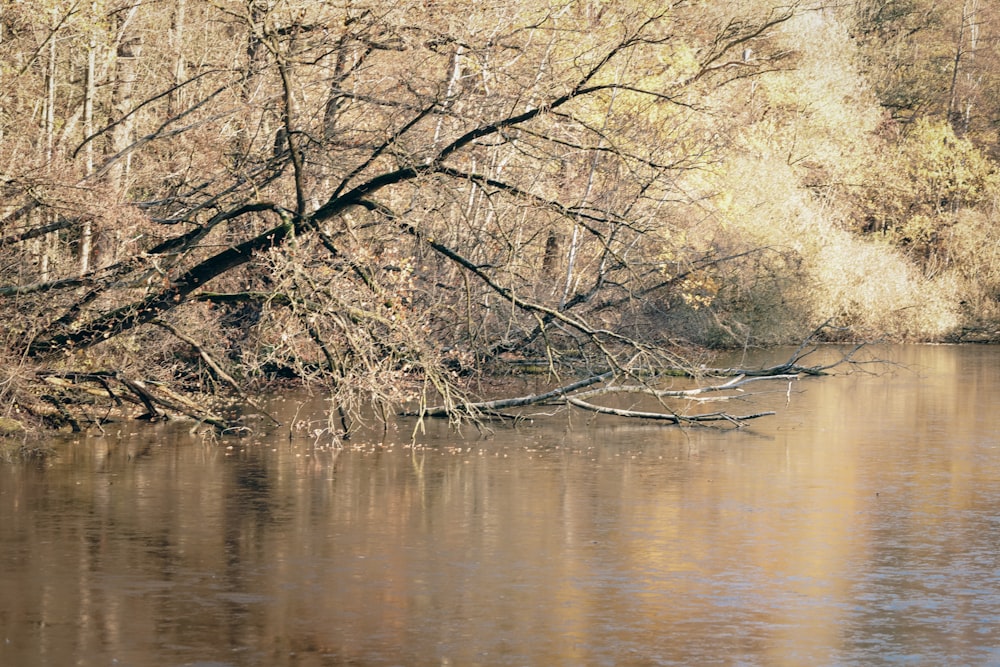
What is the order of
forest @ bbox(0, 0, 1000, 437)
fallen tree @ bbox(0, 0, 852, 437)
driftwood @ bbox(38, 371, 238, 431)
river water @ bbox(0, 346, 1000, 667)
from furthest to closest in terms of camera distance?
driftwood @ bbox(38, 371, 238, 431), forest @ bbox(0, 0, 1000, 437), fallen tree @ bbox(0, 0, 852, 437), river water @ bbox(0, 346, 1000, 667)

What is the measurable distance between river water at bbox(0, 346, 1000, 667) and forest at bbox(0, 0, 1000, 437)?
1317 millimetres

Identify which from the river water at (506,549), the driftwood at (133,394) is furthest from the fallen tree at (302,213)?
the river water at (506,549)

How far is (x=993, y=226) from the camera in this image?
43656mm

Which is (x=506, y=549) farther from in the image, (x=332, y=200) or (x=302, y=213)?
(x=332, y=200)

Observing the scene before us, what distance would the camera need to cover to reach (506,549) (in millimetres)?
12492

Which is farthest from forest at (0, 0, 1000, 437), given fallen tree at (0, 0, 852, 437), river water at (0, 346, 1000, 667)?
river water at (0, 346, 1000, 667)

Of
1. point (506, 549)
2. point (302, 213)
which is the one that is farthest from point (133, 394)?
point (506, 549)

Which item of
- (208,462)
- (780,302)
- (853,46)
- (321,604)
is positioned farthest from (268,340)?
(853,46)

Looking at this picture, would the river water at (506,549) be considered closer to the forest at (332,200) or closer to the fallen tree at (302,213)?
the fallen tree at (302,213)

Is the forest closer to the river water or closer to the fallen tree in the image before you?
the fallen tree

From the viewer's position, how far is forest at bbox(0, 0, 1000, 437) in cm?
1764

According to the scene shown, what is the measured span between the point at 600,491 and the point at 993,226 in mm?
31641

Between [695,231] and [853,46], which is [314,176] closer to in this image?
[695,231]

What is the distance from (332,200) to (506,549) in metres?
6.98
